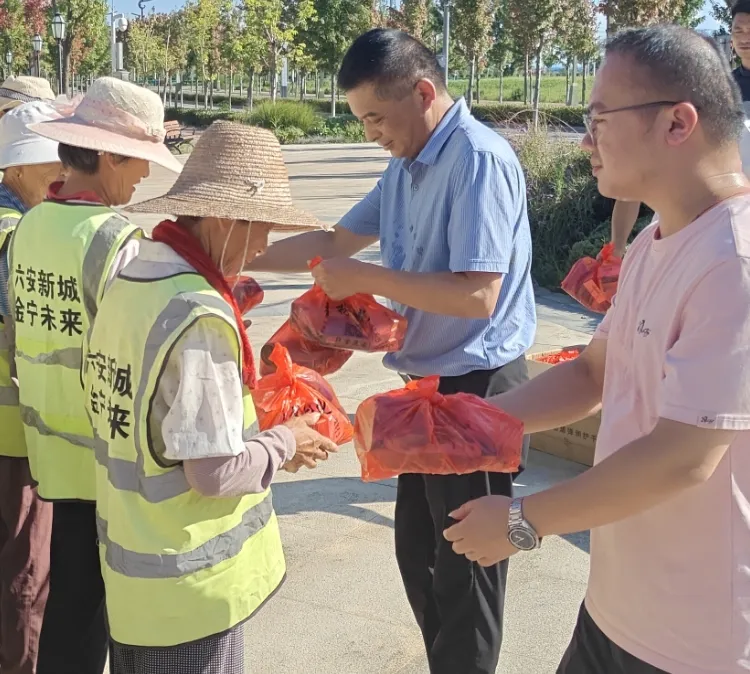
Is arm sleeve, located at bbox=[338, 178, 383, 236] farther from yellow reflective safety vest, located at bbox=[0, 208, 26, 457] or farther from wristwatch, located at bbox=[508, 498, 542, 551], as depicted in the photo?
wristwatch, located at bbox=[508, 498, 542, 551]

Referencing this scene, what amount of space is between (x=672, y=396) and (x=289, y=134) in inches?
1207

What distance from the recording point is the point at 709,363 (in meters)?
1.45

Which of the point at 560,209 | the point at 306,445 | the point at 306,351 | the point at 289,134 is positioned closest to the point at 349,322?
the point at 306,351

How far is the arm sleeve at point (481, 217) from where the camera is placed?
2.52 m

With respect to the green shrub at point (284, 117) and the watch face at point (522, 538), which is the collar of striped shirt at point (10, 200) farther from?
the green shrub at point (284, 117)

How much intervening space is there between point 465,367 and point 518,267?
339mm

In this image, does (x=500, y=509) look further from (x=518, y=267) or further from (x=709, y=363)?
(x=518, y=267)

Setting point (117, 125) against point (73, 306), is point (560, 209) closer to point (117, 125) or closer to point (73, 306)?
point (117, 125)

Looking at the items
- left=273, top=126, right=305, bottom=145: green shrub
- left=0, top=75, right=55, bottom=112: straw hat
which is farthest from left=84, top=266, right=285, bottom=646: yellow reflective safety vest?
left=273, top=126, right=305, bottom=145: green shrub

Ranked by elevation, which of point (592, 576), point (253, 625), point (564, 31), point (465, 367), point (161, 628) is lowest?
point (253, 625)

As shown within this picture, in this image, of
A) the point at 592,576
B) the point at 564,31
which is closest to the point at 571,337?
the point at 592,576

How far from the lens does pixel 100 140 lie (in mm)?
2561

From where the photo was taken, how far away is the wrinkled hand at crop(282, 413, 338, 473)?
2.19m

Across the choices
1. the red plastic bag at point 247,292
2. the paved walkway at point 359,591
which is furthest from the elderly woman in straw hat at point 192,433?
the paved walkway at point 359,591
